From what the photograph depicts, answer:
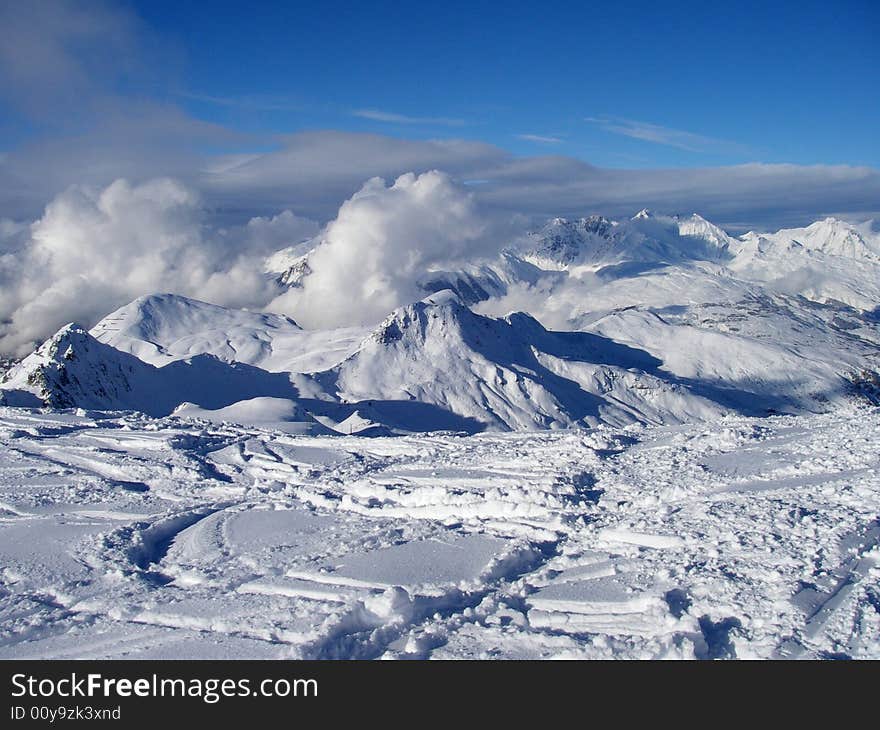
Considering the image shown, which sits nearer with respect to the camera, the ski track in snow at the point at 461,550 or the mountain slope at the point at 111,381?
the ski track in snow at the point at 461,550

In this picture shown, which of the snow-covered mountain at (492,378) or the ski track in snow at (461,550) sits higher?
the ski track in snow at (461,550)

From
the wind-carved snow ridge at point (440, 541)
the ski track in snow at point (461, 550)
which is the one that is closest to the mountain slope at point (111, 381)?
the wind-carved snow ridge at point (440, 541)

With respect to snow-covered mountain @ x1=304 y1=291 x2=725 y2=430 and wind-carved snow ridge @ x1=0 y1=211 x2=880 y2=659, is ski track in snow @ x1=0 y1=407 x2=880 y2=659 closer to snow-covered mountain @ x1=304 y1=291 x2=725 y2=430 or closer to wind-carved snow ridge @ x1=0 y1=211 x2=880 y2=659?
wind-carved snow ridge @ x1=0 y1=211 x2=880 y2=659

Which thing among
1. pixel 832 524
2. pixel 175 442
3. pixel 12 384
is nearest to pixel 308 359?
pixel 12 384

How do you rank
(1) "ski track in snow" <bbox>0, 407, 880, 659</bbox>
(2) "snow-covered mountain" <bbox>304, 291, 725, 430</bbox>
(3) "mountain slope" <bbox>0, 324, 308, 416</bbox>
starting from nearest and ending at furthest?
1. (1) "ski track in snow" <bbox>0, 407, 880, 659</bbox>
2. (3) "mountain slope" <bbox>0, 324, 308, 416</bbox>
3. (2) "snow-covered mountain" <bbox>304, 291, 725, 430</bbox>

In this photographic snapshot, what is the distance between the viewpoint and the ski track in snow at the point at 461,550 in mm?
10195

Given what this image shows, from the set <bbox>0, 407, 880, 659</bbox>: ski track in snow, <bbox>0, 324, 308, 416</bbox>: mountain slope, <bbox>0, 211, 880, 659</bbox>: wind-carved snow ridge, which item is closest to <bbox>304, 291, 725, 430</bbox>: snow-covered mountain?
<bbox>0, 324, 308, 416</bbox>: mountain slope

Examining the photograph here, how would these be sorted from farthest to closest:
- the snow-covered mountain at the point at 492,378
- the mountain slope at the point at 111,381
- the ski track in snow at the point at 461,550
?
1. the snow-covered mountain at the point at 492,378
2. the mountain slope at the point at 111,381
3. the ski track in snow at the point at 461,550

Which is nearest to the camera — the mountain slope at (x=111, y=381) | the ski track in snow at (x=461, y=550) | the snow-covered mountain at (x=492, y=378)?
the ski track in snow at (x=461, y=550)

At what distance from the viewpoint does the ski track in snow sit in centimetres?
1020

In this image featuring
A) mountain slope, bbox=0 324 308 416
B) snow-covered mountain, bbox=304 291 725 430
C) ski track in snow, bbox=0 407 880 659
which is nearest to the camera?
ski track in snow, bbox=0 407 880 659

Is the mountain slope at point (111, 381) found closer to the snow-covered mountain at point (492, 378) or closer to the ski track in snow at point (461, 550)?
the snow-covered mountain at point (492, 378)
